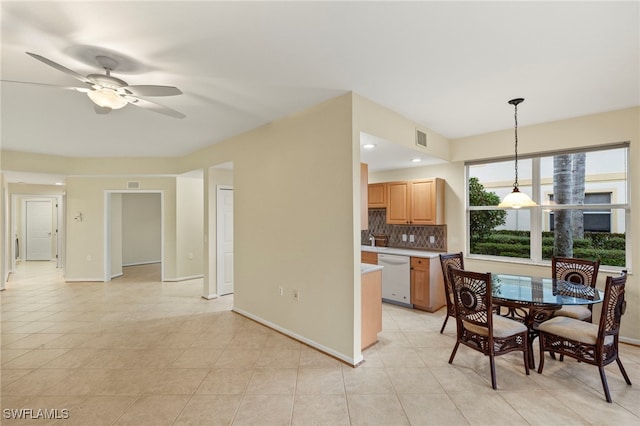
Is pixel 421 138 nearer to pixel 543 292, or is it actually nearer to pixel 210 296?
pixel 543 292

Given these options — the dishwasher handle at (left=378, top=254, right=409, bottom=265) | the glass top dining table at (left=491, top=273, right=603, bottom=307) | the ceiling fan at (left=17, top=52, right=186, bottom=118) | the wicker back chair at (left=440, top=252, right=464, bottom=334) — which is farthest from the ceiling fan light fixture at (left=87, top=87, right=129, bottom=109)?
the dishwasher handle at (left=378, top=254, right=409, bottom=265)

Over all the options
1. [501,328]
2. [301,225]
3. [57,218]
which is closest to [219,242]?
[301,225]

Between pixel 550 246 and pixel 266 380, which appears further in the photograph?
pixel 550 246

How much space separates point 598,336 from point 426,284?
2.04 m

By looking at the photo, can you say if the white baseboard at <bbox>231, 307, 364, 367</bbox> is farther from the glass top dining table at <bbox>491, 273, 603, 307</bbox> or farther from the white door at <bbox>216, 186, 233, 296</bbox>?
the glass top dining table at <bbox>491, 273, 603, 307</bbox>

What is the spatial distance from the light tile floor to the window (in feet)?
4.14

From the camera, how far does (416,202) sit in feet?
15.8

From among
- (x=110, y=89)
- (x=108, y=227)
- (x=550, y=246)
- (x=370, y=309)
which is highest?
(x=110, y=89)

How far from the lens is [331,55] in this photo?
7.09ft

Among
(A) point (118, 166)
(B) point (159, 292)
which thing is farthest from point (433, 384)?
(A) point (118, 166)

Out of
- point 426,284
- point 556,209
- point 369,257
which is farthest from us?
point 369,257

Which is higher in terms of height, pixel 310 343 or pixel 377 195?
pixel 377 195

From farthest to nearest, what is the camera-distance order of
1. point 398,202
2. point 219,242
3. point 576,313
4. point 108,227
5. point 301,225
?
1. point 108,227
2. point 219,242
3. point 398,202
4. point 301,225
5. point 576,313

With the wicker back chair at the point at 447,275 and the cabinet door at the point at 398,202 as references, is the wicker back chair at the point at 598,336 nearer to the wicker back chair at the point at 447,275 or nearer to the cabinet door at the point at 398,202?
the wicker back chair at the point at 447,275
